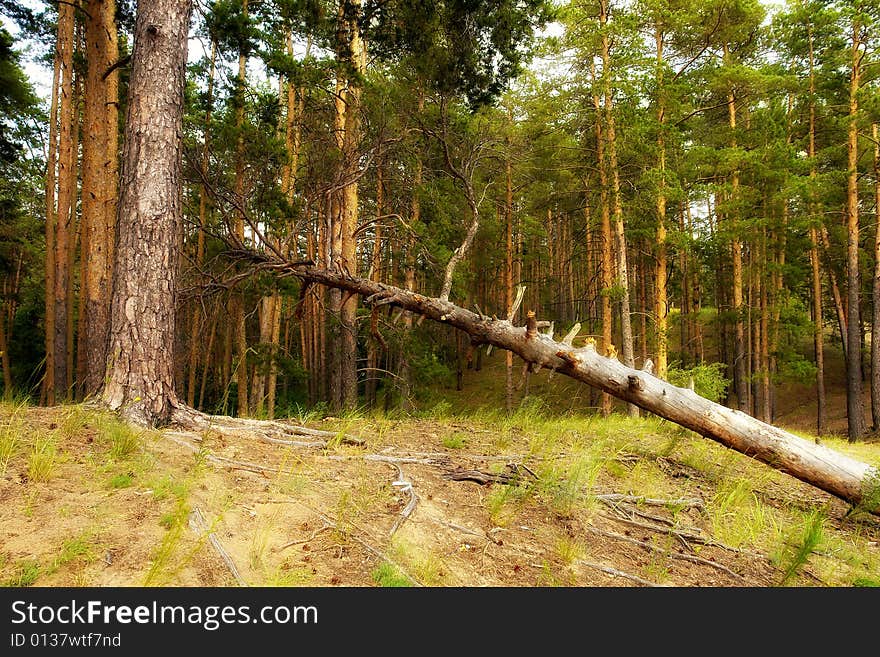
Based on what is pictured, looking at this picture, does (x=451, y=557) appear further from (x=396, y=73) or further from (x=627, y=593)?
(x=396, y=73)

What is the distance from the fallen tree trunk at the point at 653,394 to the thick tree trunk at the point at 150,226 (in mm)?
1684

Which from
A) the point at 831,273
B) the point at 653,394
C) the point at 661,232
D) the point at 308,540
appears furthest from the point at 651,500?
the point at 831,273

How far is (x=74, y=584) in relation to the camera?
1.81 metres

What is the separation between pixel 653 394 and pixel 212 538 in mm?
4710

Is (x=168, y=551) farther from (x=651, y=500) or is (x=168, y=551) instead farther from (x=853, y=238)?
(x=853, y=238)

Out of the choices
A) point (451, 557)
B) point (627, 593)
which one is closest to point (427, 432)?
point (451, 557)

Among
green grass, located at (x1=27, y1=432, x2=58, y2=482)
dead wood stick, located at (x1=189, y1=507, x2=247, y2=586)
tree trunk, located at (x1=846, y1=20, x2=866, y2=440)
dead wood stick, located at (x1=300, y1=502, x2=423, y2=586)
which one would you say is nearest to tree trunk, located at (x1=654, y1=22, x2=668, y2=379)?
tree trunk, located at (x1=846, y1=20, x2=866, y2=440)

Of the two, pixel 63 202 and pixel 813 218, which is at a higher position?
pixel 813 218

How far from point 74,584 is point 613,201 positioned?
43.9 feet

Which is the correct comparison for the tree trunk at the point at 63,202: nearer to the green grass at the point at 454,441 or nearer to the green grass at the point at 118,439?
the green grass at the point at 118,439

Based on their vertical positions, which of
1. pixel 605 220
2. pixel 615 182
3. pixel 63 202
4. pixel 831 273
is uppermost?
pixel 615 182

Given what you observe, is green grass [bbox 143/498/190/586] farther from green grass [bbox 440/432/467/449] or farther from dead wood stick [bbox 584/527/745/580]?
green grass [bbox 440/432/467/449]

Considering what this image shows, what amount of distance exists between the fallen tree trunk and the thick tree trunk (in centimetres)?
168

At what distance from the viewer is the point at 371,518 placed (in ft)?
9.09
